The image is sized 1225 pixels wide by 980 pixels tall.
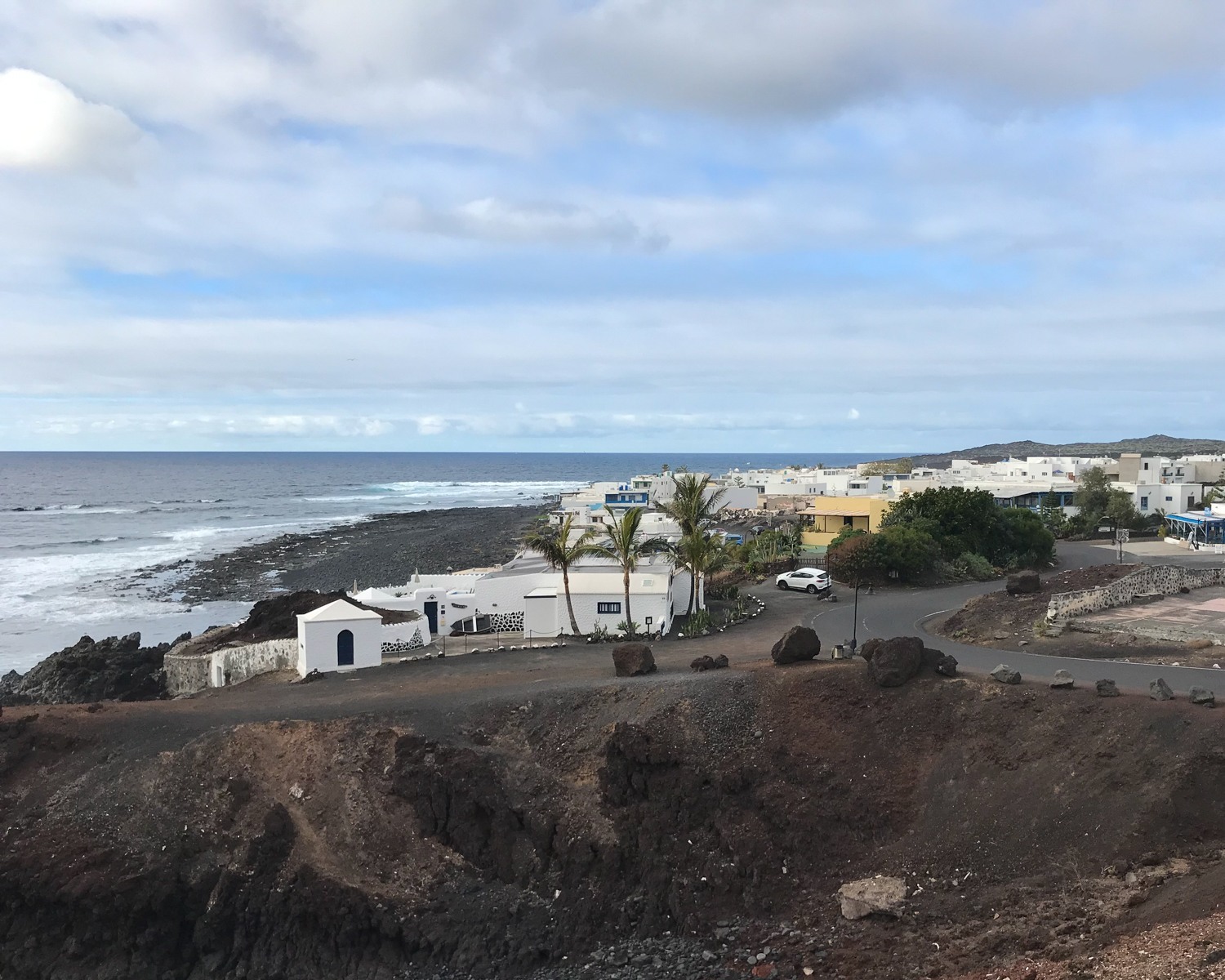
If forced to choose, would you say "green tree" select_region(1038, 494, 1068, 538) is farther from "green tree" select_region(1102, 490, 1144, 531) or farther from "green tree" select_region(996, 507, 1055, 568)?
"green tree" select_region(996, 507, 1055, 568)

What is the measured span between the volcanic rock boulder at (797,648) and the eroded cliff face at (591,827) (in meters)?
1.41

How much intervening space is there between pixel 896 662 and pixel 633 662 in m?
6.18

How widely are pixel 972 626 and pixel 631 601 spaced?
407 inches

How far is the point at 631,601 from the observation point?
101 feet

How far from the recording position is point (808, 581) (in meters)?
38.2

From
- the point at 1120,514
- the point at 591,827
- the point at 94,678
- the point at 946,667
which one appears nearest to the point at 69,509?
the point at 94,678

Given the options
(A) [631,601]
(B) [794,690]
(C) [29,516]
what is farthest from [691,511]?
(C) [29,516]

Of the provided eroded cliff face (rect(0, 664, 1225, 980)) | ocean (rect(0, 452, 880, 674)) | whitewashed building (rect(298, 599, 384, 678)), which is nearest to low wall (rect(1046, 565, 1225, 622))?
eroded cliff face (rect(0, 664, 1225, 980))

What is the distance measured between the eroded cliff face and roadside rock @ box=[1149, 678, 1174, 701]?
0.54m

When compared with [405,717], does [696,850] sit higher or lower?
lower

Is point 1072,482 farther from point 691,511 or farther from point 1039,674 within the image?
point 1039,674

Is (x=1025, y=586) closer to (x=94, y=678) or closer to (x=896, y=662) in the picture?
(x=896, y=662)

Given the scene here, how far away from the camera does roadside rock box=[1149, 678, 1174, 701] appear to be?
1784 cm

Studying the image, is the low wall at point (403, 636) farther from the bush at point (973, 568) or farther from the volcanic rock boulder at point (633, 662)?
the bush at point (973, 568)
